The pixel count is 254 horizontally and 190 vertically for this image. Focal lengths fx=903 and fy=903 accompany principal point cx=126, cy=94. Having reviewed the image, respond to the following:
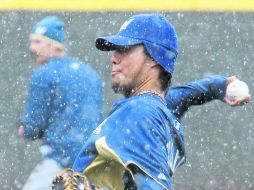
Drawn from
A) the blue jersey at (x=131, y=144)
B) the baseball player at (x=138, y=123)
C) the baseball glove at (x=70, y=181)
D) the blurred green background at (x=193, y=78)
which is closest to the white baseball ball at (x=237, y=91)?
the baseball player at (x=138, y=123)

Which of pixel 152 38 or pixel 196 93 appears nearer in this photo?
pixel 152 38

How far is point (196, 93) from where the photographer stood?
4125mm

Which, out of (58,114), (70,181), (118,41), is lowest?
(58,114)

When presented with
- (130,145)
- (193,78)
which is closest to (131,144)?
(130,145)

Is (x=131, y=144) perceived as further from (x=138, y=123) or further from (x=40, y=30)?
(x=40, y=30)

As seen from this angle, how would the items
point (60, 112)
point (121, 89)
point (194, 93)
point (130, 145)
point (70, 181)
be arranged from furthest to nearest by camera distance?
point (60, 112), point (194, 93), point (121, 89), point (130, 145), point (70, 181)

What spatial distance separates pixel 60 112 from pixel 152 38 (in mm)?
2430

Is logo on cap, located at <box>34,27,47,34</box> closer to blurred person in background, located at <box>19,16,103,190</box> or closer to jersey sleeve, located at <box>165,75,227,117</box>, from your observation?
blurred person in background, located at <box>19,16,103,190</box>

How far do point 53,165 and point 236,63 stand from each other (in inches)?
99.8

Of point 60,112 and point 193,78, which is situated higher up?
point 60,112

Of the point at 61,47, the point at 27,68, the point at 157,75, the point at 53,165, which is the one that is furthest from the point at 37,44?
the point at 157,75

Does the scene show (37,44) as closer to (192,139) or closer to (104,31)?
(104,31)

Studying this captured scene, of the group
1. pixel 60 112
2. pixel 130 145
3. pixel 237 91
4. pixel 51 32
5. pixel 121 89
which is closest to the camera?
pixel 130 145

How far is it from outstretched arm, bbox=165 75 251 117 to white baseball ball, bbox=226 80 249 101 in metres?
0.05
